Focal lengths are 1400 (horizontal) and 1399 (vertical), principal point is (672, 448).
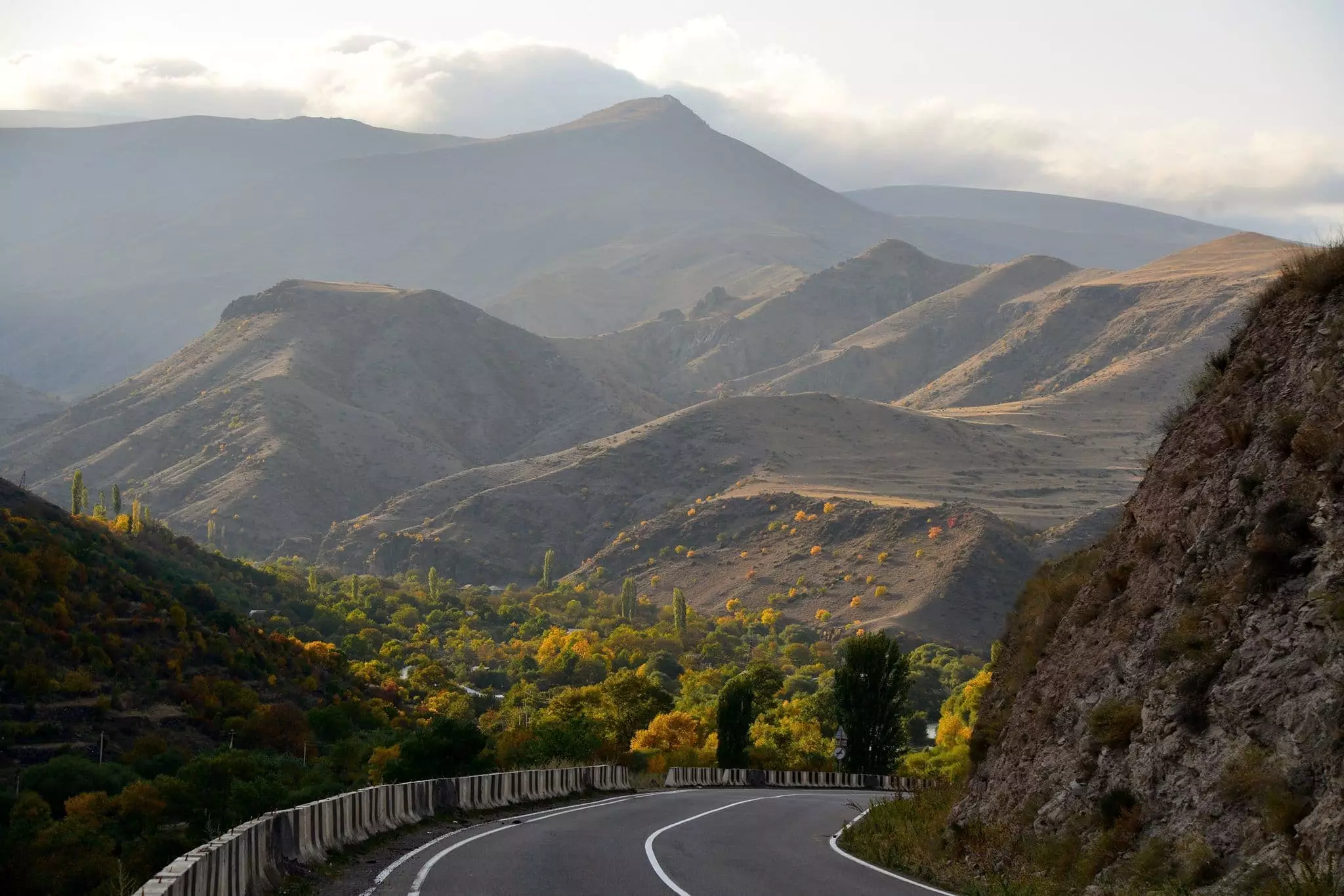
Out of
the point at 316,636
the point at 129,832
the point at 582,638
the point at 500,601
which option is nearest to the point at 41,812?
the point at 129,832

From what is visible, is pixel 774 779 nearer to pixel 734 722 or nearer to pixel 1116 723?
pixel 734 722

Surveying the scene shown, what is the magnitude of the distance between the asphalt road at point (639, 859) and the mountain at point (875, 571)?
12914cm

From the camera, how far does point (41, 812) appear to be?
47625 millimetres

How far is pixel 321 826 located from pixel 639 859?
14.0 ft

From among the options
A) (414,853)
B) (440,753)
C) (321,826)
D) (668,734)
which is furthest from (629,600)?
(321,826)

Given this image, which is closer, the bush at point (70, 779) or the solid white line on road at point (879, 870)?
the solid white line on road at point (879, 870)

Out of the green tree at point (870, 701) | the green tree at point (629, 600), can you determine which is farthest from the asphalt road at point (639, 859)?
the green tree at point (629, 600)

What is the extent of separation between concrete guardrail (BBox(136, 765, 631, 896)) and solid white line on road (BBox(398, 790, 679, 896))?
928mm

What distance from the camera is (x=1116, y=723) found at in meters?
16.3

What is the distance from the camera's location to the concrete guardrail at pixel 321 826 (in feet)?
39.8

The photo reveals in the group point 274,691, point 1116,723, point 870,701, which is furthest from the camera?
point 274,691

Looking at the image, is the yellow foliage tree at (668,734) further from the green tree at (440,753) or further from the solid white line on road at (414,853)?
the solid white line on road at (414,853)

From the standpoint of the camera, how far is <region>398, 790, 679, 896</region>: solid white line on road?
16530 mm

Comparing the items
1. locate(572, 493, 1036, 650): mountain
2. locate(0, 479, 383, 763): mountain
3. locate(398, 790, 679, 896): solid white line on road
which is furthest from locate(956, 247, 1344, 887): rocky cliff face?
locate(572, 493, 1036, 650): mountain
